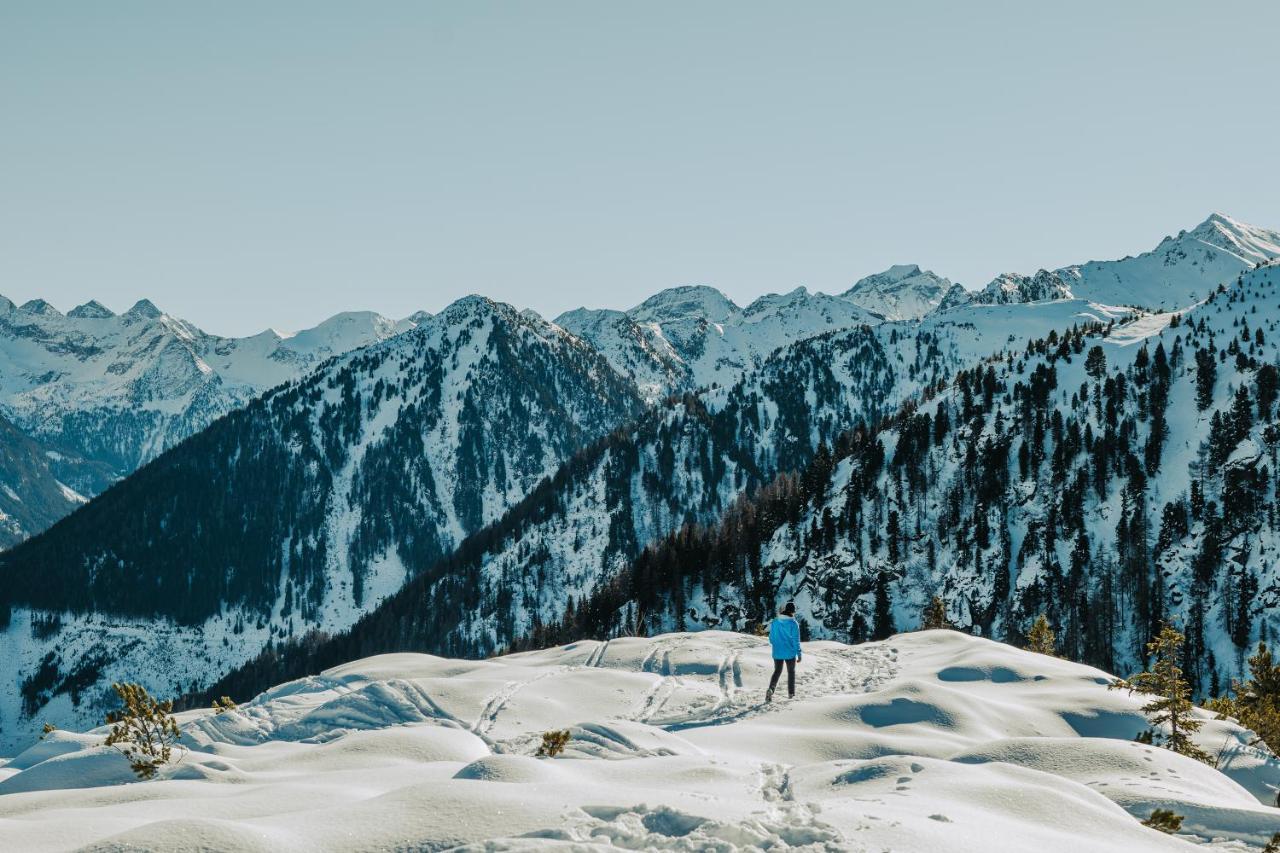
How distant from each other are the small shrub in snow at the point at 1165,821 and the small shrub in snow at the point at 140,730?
49.6ft

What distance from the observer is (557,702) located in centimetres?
2077

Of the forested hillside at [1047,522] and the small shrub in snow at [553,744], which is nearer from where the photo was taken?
the small shrub in snow at [553,744]

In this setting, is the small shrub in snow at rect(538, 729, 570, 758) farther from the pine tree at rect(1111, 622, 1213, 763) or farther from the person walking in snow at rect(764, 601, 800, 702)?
the pine tree at rect(1111, 622, 1213, 763)

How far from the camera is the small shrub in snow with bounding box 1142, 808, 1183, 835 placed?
33.2 feet

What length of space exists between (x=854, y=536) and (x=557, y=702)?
409 ft

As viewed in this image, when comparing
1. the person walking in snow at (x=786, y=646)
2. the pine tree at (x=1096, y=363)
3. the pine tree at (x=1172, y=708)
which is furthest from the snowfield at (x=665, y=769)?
the pine tree at (x=1096, y=363)

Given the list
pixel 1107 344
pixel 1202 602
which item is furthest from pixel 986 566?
pixel 1107 344

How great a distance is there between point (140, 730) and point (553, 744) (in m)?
7.71

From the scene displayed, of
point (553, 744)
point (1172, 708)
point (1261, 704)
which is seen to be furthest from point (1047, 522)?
point (553, 744)

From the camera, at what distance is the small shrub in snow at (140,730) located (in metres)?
14.3

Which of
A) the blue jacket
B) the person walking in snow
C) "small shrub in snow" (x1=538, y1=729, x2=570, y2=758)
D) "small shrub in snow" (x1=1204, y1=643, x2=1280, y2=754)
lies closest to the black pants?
the person walking in snow

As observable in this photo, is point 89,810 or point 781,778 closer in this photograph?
point 89,810

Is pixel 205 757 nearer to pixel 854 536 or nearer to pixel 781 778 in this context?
pixel 781 778

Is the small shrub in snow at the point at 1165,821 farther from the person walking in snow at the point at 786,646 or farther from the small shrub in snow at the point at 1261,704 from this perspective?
the person walking in snow at the point at 786,646
